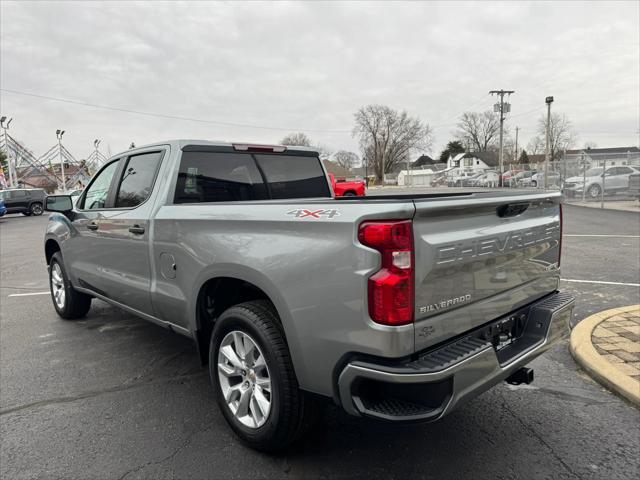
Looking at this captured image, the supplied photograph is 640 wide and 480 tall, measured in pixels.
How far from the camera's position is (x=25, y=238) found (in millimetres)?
15812

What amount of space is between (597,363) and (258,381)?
268cm

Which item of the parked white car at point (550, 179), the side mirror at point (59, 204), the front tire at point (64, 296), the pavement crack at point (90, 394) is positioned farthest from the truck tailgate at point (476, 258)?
the parked white car at point (550, 179)

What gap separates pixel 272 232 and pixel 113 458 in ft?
5.43

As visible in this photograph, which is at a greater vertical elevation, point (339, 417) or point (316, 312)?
point (316, 312)

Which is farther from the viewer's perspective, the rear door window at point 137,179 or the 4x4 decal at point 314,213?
the rear door window at point 137,179

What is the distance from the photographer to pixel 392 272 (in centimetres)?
202

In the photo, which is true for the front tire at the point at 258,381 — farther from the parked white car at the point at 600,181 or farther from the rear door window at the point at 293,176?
the parked white car at the point at 600,181

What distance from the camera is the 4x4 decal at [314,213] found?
217 cm

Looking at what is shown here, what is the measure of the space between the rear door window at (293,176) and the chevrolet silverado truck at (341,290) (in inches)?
14.8

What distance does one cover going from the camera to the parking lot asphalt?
8.38 feet

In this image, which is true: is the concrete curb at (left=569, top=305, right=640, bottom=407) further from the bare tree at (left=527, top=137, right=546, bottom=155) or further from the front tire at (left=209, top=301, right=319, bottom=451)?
the bare tree at (left=527, top=137, right=546, bottom=155)

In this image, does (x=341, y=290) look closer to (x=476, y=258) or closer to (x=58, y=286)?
(x=476, y=258)

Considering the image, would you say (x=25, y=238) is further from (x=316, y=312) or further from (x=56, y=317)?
(x=316, y=312)

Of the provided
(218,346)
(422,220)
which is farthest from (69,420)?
(422,220)
